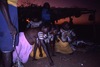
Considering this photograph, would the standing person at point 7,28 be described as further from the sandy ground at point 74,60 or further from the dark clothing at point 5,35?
the sandy ground at point 74,60

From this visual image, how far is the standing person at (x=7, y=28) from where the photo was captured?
140 inches

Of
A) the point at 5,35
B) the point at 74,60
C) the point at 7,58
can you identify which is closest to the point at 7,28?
the point at 5,35

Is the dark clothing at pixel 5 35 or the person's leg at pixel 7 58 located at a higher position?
the dark clothing at pixel 5 35

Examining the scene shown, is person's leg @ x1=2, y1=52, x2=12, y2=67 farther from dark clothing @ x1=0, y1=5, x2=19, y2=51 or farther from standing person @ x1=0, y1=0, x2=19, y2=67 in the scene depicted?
dark clothing @ x1=0, y1=5, x2=19, y2=51

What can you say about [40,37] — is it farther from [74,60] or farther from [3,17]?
[3,17]

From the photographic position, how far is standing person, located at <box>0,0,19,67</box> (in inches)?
140

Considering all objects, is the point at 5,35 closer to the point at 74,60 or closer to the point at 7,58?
the point at 7,58

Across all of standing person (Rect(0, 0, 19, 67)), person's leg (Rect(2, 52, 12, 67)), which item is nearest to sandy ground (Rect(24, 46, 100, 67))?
person's leg (Rect(2, 52, 12, 67))

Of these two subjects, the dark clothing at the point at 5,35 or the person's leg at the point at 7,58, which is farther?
the person's leg at the point at 7,58

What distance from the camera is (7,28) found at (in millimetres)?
3637

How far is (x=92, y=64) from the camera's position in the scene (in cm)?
608

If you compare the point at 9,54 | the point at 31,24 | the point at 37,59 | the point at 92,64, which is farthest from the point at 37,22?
the point at 9,54

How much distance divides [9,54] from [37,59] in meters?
2.79

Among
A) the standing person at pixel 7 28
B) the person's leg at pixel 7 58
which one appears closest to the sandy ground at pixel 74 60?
the person's leg at pixel 7 58
